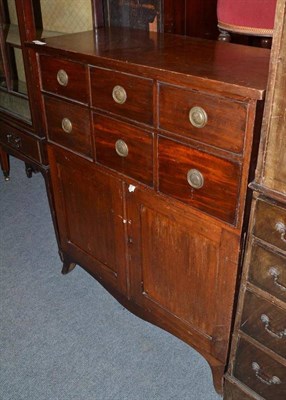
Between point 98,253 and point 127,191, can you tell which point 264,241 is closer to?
point 127,191

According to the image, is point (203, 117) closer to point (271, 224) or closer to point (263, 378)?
point (271, 224)

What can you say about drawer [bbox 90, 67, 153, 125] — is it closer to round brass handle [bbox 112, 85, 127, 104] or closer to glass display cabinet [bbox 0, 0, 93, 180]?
round brass handle [bbox 112, 85, 127, 104]

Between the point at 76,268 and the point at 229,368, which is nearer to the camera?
the point at 229,368

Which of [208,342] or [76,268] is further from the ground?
[208,342]

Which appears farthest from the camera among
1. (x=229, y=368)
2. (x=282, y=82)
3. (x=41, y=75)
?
(x=41, y=75)

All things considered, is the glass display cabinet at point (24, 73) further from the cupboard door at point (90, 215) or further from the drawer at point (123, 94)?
the drawer at point (123, 94)

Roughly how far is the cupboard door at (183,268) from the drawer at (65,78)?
0.39 metres

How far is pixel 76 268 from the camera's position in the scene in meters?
2.26

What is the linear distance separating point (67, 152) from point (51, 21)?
0.98m

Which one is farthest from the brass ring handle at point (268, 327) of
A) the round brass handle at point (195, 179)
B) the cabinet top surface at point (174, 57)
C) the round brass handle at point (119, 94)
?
the round brass handle at point (119, 94)

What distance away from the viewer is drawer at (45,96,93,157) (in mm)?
1580

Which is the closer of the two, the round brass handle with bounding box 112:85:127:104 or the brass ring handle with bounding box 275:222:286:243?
the brass ring handle with bounding box 275:222:286:243

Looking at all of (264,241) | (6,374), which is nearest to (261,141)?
(264,241)

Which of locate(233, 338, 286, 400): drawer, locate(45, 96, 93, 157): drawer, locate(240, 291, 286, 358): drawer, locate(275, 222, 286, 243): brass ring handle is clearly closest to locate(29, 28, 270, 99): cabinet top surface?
locate(45, 96, 93, 157): drawer
